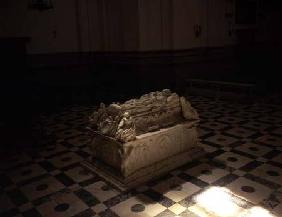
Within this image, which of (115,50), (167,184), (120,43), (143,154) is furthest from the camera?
(115,50)

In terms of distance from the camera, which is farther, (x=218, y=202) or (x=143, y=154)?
(x=143, y=154)

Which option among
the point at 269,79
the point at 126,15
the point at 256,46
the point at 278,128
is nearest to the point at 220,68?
the point at 269,79

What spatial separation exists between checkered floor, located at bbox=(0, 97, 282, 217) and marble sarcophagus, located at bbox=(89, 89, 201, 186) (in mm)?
160

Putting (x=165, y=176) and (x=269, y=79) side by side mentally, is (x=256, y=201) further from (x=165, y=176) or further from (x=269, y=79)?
(x=269, y=79)

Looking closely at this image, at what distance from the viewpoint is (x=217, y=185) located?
3195mm

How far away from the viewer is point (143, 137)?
332 centimetres

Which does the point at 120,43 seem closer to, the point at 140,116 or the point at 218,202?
the point at 140,116

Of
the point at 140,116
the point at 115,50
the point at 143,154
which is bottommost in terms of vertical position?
the point at 143,154

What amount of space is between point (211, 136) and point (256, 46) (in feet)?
27.6

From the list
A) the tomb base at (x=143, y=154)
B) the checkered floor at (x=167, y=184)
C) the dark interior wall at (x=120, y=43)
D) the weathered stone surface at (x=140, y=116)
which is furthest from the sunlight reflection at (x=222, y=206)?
the dark interior wall at (x=120, y=43)

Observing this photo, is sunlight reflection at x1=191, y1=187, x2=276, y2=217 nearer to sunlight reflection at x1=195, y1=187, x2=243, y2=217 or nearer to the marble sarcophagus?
sunlight reflection at x1=195, y1=187, x2=243, y2=217

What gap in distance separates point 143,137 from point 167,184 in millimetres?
595

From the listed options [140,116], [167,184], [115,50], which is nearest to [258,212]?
[167,184]

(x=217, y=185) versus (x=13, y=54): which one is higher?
(x=13, y=54)
